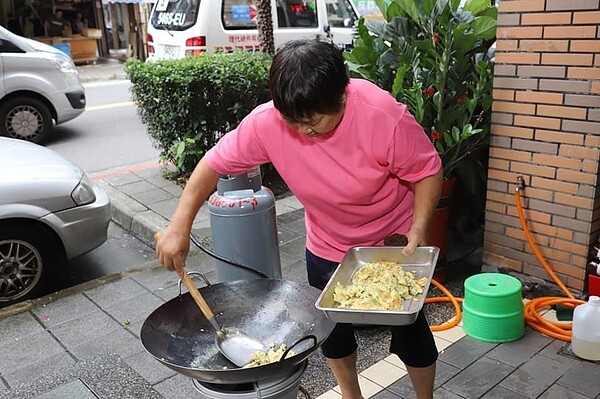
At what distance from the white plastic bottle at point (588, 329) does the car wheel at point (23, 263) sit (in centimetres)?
347

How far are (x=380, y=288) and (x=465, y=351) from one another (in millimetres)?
1313

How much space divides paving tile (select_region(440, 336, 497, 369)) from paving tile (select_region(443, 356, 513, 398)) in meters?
0.04

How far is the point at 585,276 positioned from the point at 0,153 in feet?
13.6

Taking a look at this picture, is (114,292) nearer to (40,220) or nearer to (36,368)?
(40,220)

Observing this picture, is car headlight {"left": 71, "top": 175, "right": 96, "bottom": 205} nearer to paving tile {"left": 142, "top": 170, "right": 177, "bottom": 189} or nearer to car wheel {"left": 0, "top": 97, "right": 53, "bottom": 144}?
paving tile {"left": 142, "top": 170, "right": 177, "bottom": 189}

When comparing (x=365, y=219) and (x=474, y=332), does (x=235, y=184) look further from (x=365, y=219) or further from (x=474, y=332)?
(x=474, y=332)

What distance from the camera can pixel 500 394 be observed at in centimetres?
279

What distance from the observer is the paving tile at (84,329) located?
142 inches

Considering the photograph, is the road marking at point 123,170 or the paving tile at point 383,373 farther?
the road marking at point 123,170

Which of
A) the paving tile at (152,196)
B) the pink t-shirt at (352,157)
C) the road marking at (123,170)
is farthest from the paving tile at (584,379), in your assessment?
the road marking at (123,170)

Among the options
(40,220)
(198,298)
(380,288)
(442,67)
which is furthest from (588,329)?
(40,220)

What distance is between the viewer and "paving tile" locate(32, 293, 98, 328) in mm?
3855

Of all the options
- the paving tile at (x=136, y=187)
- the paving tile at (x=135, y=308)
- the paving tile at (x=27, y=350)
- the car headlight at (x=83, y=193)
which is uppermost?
the car headlight at (x=83, y=193)

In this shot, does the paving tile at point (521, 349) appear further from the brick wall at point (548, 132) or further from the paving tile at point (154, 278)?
the paving tile at point (154, 278)
